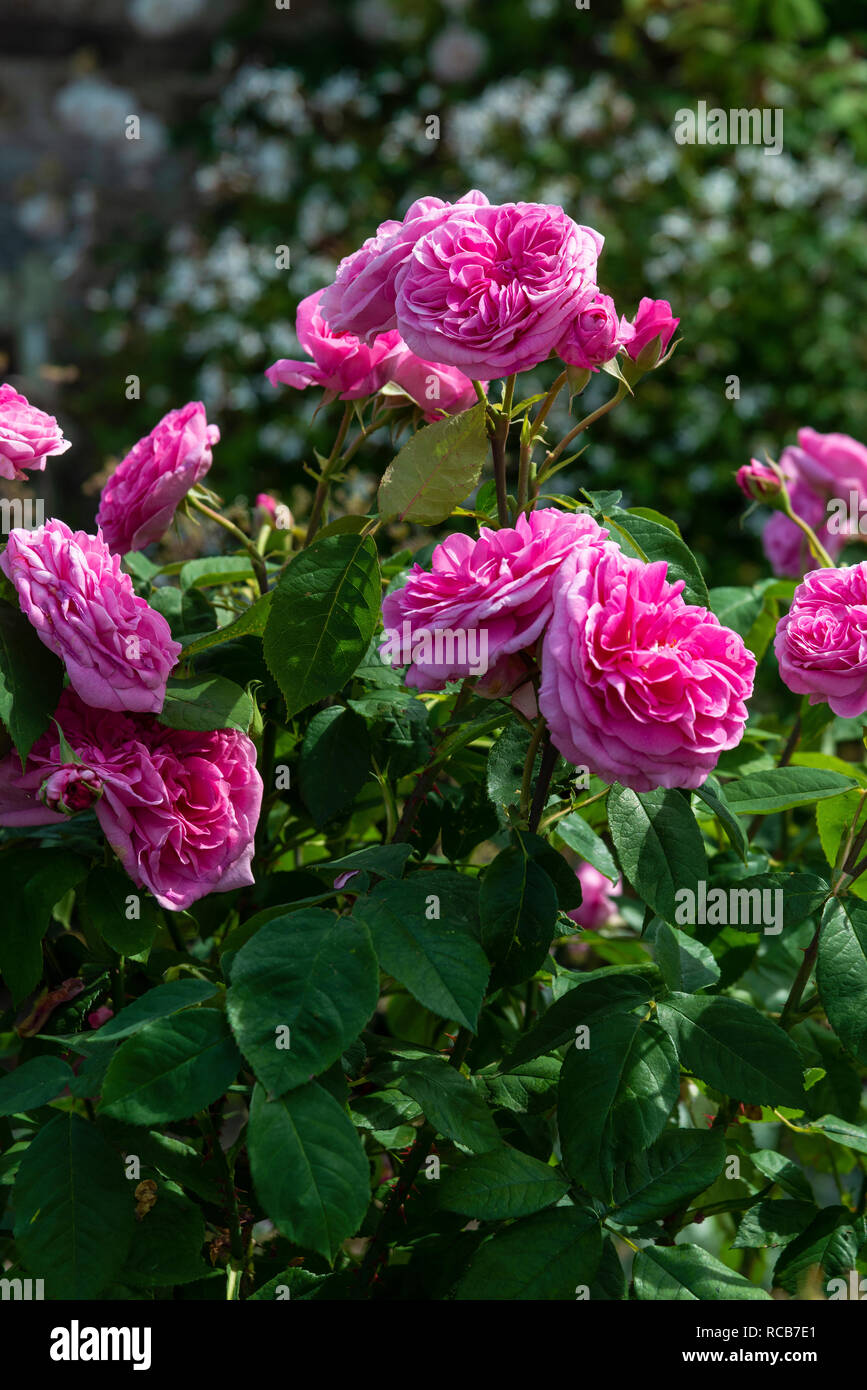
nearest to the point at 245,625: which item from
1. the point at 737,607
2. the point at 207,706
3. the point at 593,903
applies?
the point at 207,706

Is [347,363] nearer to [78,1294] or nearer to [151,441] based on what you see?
[151,441]

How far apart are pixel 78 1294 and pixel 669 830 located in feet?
1.26

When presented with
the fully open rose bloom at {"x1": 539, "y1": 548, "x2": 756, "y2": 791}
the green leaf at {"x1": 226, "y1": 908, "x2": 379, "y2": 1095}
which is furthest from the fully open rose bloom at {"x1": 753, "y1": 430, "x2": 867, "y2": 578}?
the green leaf at {"x1": 226, "y1": 908, "x2": 379, "y2": 1095}

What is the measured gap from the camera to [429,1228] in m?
0.79

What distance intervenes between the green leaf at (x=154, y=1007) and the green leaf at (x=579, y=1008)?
0.62 ft

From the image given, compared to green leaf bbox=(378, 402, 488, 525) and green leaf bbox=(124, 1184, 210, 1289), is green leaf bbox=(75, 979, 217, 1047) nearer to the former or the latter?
green leaf bbox=(124, 1184, 210, 1289)

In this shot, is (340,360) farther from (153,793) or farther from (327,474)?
(153,793)

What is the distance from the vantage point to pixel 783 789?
866 millimetres

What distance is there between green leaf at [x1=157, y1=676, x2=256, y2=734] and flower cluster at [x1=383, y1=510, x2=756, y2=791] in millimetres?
132

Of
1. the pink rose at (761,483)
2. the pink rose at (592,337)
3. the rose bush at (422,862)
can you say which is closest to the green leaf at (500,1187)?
the rose bush at (422,862)

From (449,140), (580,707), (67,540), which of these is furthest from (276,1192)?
(449,140)

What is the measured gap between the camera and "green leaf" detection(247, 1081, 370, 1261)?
1.98 feet

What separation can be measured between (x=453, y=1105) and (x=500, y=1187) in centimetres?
5

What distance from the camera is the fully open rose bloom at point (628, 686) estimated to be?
65cm
